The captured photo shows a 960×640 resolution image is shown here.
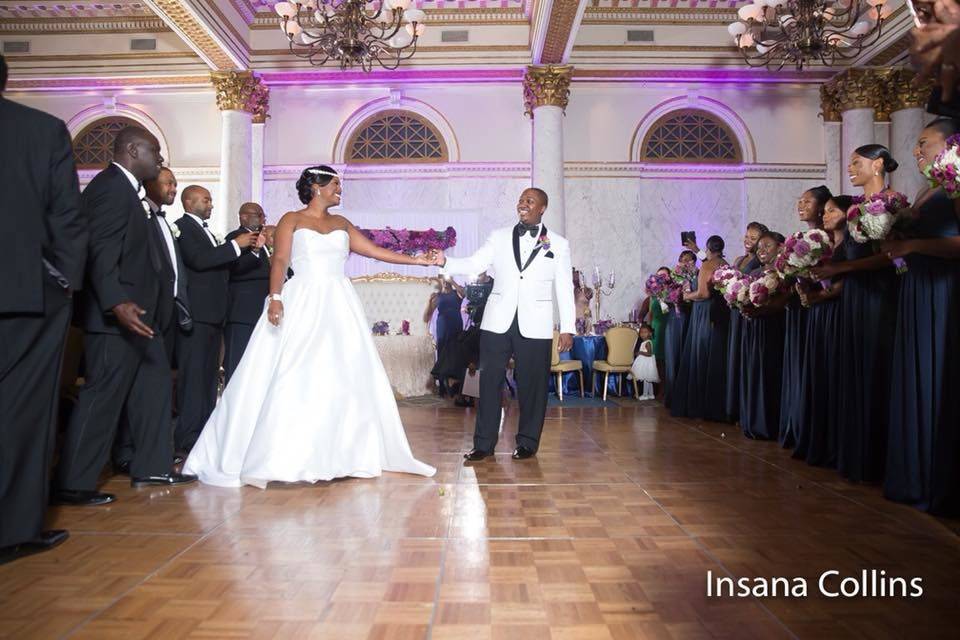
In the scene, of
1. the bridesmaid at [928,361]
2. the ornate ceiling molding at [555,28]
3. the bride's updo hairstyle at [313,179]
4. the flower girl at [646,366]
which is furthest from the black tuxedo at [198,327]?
the ornate ceiling molding at [555,28]

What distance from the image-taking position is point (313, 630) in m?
1.86

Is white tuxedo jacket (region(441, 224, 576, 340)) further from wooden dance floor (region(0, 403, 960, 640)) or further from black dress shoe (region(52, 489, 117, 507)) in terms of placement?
black dress shoe (region(52, 489, 117, 507))

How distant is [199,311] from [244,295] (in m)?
0.51

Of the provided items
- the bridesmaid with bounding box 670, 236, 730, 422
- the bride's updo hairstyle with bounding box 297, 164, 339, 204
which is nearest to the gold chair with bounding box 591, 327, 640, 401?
the bridesmaid with bounding box 670, 236, 730, 422

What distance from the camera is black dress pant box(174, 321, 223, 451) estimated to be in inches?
184

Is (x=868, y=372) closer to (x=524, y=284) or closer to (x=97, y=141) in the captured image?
(x=524, y=284)

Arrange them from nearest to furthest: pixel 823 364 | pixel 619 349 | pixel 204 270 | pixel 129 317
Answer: pixel 129 317, pixel 823 364, pixel 204 270, pixel 619 349

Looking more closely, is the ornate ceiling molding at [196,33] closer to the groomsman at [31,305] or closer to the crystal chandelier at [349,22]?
the crystal chandelier at [349,22]

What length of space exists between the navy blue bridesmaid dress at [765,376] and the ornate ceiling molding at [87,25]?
11.2m

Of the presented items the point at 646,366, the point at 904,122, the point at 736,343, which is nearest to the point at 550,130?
the point at 646,366

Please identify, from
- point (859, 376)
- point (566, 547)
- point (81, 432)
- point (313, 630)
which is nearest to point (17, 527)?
point (81, 432)

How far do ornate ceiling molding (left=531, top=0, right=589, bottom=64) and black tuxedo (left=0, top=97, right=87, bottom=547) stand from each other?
7.94 meters

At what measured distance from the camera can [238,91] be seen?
456 inches

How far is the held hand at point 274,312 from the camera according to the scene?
3.81 m
